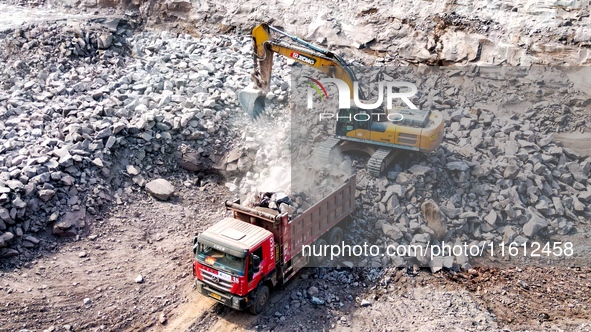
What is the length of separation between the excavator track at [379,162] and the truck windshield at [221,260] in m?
4.59

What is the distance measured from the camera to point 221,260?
10055mm

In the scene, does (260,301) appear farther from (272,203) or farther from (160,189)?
(160,189)

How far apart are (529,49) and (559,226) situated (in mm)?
6358

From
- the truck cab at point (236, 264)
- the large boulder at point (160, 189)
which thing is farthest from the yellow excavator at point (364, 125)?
the truck cab at point (236, 264)

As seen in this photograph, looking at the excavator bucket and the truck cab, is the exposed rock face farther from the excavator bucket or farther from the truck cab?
the excavator bucket

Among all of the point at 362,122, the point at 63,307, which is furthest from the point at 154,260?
the point at 362,122

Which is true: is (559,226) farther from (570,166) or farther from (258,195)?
(258,195)

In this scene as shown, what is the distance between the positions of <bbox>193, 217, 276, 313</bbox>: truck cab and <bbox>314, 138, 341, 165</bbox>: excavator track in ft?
12.4

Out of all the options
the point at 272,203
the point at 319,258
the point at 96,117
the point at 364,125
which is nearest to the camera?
the point at 272,203

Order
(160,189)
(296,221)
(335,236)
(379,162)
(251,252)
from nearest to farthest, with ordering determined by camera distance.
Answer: (251,252)
(296,221)
(335,236)
(379,162)
(160,189)

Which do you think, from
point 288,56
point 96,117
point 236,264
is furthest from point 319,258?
point 96,117

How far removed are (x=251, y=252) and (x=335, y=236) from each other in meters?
2.61

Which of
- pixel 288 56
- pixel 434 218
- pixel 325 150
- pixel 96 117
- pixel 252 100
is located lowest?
pixel 434 218

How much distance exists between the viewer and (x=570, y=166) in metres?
14.0
